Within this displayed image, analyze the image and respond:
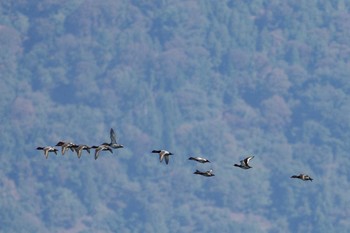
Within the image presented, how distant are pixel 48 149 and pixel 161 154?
5917 mm

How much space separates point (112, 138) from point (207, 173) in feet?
19.2

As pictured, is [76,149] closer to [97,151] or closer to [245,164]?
[97,151]

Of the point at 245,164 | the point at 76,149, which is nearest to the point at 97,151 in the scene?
the point at 76,149

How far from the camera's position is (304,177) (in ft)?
335

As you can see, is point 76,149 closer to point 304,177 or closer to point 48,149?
point 48,149

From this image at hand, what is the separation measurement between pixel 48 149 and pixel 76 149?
5.56 feet

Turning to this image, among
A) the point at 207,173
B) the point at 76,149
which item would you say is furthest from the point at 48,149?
the point at 207,173

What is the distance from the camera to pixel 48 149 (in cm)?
10625

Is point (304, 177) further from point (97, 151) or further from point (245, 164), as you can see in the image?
point (97, 151)

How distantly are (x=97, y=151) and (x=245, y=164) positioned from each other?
28.0 ft

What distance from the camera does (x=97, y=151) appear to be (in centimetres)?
10600

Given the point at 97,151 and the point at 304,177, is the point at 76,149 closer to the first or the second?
the point at 97,151

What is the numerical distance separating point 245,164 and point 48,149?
10829mm

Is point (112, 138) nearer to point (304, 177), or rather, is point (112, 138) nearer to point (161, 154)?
point (161, 154)
